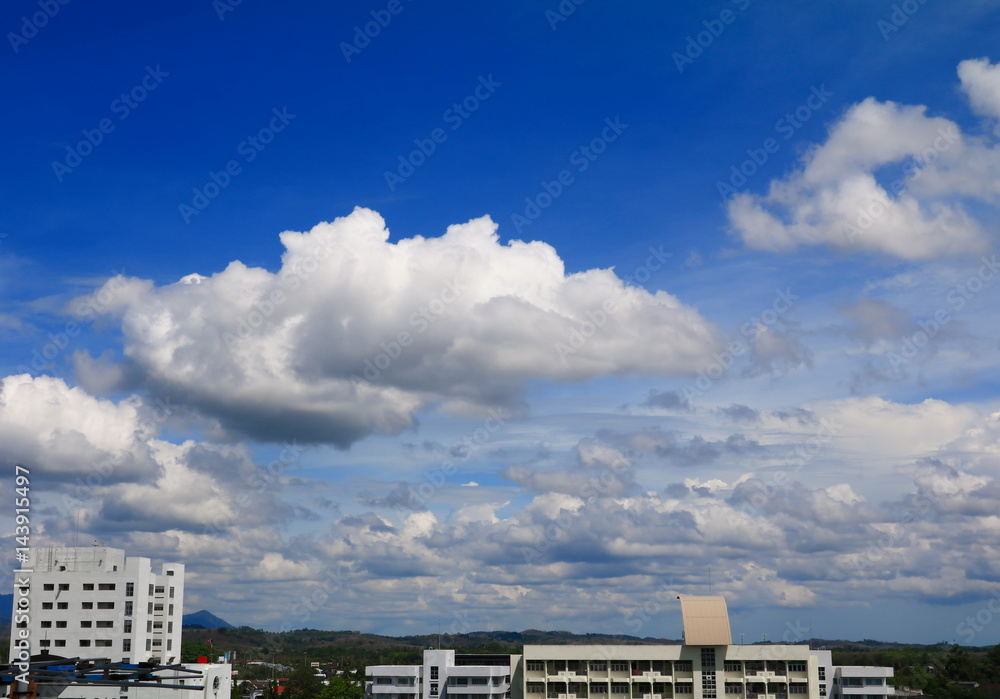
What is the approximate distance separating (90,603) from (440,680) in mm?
44210

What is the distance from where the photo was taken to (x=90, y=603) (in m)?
105

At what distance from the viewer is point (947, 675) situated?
548 ft

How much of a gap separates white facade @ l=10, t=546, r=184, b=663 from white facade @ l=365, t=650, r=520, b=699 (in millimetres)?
29319

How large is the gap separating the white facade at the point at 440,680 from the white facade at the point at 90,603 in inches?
1154

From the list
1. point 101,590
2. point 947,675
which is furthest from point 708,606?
point 947,675

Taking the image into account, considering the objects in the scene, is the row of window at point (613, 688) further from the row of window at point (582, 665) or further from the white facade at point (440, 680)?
the white facade at point (440, 680)

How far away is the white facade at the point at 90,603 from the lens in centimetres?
10281

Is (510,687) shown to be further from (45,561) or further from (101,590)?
(45,561)

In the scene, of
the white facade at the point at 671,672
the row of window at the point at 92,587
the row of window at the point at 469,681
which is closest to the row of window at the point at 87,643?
the row of window at the point at 92,587

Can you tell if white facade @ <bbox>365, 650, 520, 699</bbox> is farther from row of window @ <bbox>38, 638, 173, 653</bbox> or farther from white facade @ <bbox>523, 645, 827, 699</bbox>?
row of window @ <bbox>38, 638, 173, 653</bbox>

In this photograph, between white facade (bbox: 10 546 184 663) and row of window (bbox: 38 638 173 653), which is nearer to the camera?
row of window (bbox: 38 638 173 653)

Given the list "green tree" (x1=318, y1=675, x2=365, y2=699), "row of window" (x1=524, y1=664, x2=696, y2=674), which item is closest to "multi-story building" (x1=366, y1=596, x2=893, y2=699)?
"row of window" (x1=524, y1=664, x2=696, y2=674)

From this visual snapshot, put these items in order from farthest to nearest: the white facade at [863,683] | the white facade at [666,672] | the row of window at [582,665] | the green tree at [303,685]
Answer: the green tree at [303,685], the white facade at [863,683], the row of window at [582,665], the white facade at [666,672]

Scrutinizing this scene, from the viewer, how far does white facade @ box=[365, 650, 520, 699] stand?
113 meters
